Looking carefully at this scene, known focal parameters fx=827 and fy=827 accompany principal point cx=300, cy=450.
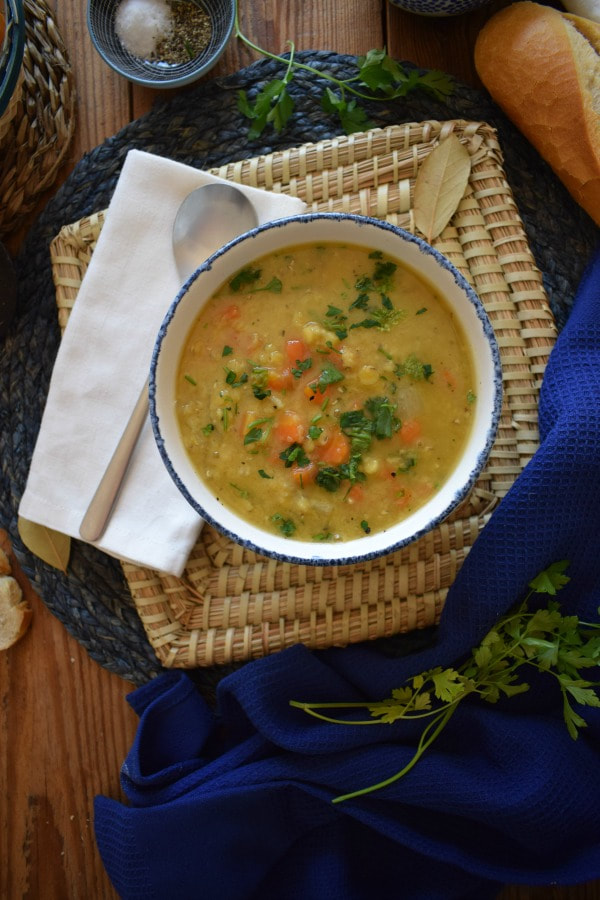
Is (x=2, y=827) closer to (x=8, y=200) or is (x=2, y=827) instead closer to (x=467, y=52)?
(x=8, y=200)

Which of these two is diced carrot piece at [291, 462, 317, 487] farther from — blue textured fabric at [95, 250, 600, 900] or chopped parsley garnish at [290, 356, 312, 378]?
blue textured fabric at [95, 250, 600, 900]

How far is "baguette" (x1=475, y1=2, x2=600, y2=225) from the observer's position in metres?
2.37

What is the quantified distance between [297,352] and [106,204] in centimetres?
91

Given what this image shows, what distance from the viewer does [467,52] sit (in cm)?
262

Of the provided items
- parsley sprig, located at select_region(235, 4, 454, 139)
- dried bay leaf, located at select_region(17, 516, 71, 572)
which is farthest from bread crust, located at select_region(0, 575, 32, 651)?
parsley sprig, located at select_region(235, 4, 454, 139)

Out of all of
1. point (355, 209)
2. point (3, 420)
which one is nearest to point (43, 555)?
point (3, 420)

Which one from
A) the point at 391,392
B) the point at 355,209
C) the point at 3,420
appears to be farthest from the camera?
the point at 3,420

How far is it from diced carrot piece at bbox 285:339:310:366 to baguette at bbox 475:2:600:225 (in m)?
1.01

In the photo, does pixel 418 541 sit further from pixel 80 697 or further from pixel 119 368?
pixel 80 697

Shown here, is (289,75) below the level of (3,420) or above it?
above

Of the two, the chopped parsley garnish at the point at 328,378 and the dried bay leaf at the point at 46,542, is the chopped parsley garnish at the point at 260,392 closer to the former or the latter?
the chopped parsley garnish at the point at 328,378

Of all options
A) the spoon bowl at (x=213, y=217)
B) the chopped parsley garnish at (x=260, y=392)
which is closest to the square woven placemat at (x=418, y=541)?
the spoon bowl at (x=213, y=217)

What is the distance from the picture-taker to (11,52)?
6.89 feet

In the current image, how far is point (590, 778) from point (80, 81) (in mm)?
2585
